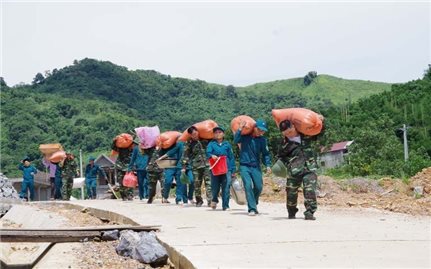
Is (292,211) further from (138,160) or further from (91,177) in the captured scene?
(91,177)

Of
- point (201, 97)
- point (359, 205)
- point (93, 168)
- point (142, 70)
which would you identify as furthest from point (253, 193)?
point (142, 70)

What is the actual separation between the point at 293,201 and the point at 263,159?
1.79 m

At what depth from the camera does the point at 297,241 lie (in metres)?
8.17

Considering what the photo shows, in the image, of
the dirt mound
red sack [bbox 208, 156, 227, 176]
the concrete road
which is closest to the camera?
the concrete road

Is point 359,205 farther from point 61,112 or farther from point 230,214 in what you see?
point 61,112

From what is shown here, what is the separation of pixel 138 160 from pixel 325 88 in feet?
402

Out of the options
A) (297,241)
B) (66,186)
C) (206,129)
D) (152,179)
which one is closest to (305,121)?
(297,241)

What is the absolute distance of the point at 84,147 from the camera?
292 ft

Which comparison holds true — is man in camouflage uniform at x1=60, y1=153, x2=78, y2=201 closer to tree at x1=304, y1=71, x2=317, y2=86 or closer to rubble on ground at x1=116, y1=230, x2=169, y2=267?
rubble on ground at x1=116, y1=230, x2=169, y2=267

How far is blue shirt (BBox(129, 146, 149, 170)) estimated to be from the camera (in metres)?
19.7

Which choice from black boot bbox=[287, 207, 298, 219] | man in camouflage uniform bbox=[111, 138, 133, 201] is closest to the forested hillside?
man in camouflage uniform bbox=[111, 138, 133, 201]

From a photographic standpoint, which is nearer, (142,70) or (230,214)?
(230,214)

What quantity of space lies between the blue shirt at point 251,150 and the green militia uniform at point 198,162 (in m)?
2.58

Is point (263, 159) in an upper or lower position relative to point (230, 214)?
upper
